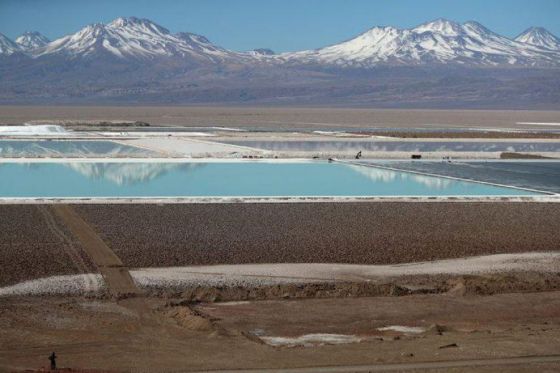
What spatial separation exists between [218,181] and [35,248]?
7979 mm

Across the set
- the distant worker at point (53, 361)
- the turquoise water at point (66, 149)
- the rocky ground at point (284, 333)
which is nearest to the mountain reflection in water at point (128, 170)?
the turquoise water at point (66, 149)

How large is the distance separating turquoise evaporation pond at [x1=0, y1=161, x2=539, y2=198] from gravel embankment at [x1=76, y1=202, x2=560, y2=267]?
1824 mm

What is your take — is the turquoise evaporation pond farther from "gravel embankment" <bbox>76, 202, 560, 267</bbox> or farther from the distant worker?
the distant worker

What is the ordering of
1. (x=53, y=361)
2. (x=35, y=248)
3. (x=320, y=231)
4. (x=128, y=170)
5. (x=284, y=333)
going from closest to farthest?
(x=53, y=361) → (x=284, y=333) → (x=35, y=248) → (x=320, y=231) → (x=128, y=170)

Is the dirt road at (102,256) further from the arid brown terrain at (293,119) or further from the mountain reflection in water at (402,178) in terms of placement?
the arid brown terrain at (293,119)

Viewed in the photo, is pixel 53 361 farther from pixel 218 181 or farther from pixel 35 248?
pixel 218 181

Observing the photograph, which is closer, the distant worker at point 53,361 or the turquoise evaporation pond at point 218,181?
the distant worker at point 53,361

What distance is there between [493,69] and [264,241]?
176764mm

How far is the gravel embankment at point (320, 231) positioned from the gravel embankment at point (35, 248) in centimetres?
49

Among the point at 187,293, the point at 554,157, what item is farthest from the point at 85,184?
the point at 554,157

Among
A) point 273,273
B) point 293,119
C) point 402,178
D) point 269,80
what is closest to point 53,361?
point 273,273

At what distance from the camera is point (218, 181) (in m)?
19.7

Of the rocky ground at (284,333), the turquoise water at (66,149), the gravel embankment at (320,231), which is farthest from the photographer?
the turquoise water at (66,149)

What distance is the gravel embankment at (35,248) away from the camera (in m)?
10.5
